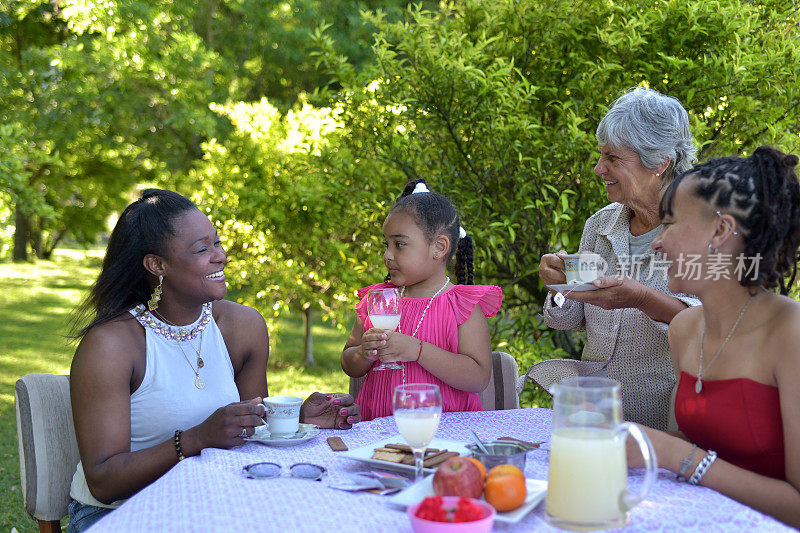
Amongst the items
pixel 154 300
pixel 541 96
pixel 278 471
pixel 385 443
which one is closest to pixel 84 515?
pixel 154 300

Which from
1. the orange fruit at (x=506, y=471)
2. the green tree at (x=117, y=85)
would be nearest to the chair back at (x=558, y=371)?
the orange fruit at (x=506, y=471)

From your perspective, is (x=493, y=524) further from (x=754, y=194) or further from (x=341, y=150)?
(x=341, y=150)

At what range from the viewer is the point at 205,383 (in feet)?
8.95

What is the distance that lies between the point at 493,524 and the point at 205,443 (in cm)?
103

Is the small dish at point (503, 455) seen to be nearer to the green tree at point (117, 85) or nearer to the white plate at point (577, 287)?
the white plate at point (577, 287)

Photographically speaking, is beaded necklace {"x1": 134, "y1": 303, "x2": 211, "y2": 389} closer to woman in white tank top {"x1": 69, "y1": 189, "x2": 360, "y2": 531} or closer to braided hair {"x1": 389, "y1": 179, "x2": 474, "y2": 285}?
woman in white tank top {"x1": 69, "y1": 189, "x2": 360, "y2": 531}

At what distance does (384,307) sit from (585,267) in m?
0.78

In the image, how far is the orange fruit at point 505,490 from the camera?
165cm

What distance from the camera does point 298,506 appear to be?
1.74 metres

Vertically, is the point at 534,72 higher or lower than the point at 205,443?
higher

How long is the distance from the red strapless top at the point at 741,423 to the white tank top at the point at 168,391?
5.54 feet

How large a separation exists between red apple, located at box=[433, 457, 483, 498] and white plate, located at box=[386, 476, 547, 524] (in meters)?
0.06

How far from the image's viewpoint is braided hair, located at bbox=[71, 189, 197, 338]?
9.05 ft

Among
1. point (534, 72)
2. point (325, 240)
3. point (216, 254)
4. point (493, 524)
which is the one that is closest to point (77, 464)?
point (216, 254)
